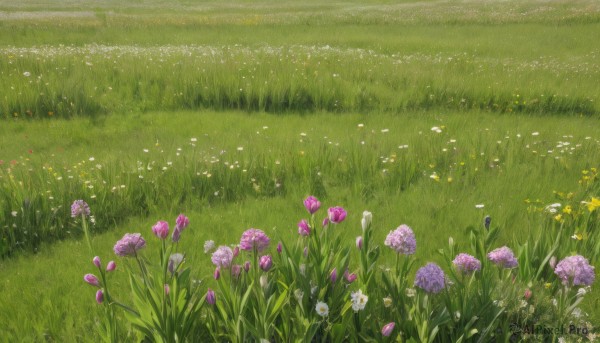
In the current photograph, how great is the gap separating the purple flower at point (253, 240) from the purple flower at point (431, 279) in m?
0.75

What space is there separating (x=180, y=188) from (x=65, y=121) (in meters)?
4.33

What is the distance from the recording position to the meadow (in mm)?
3812

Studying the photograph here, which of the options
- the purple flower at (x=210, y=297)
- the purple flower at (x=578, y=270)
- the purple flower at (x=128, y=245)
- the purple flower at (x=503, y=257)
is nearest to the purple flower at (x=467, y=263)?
the purple flower at (x=503, y=257)

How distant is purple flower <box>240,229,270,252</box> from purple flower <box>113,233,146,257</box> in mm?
500

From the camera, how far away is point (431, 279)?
223cm

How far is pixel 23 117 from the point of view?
8547 mm

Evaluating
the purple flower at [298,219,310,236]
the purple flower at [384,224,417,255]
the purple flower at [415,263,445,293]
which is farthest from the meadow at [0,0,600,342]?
the purple flower at [415,263,445,293]

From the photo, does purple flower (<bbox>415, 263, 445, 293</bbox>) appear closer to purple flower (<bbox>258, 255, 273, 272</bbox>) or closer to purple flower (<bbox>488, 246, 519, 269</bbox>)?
purple flower (<bbox>488, 246, 519, 269</bbox>)

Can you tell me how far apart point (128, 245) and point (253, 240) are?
596 mm

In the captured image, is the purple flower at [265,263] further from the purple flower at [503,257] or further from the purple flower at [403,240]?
the purple flower at [503,257]

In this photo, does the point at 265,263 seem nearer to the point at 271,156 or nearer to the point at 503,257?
the point at 503,257

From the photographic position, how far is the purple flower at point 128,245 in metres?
2.28

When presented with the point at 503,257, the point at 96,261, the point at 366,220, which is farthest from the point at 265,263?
the point at 503,257

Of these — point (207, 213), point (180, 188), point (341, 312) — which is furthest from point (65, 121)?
point (341, 312)
